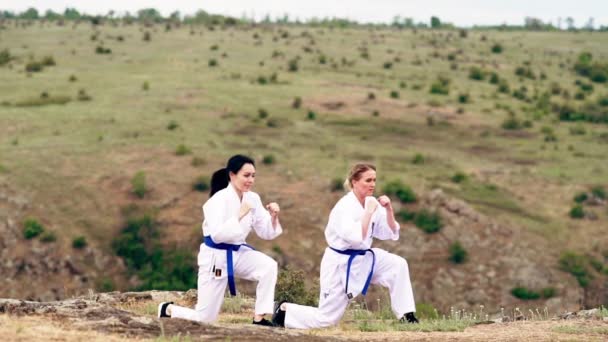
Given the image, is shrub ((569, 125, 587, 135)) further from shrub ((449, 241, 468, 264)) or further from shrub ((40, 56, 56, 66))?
shrub ((40, 56, 56, 66))

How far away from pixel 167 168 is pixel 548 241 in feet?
38.1

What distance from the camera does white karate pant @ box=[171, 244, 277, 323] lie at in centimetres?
1208

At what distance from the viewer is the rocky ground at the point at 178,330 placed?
1037cm

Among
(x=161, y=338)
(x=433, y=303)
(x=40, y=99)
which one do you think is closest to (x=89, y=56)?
(x=40, y=99)

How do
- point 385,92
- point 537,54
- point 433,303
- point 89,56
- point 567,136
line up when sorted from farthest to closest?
point 537,54 → point 89,56 → point 385,92 → point 567,136 → point 433,303

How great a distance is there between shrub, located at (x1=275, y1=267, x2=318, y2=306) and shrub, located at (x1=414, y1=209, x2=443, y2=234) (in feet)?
51.1

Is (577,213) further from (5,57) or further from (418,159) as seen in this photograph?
(5,57)

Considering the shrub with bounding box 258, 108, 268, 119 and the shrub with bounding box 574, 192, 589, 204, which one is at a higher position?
the shrub with bounding box 258, 108, 268, 119

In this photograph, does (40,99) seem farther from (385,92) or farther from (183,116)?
(385,92)

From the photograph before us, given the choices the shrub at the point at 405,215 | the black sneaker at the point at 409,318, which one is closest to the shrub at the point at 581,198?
the shrub at the point at 405,215

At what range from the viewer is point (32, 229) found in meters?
31.4

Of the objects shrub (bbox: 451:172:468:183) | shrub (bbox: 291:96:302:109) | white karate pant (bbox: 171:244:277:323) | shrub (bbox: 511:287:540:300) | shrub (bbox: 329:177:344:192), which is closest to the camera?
white karate pant (bbox: 171:244:277:323)

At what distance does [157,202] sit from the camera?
110 feet

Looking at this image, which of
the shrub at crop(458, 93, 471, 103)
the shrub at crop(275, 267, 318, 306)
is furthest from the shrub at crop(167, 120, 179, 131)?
the shrub at crop(275, 267, 318, 306)
